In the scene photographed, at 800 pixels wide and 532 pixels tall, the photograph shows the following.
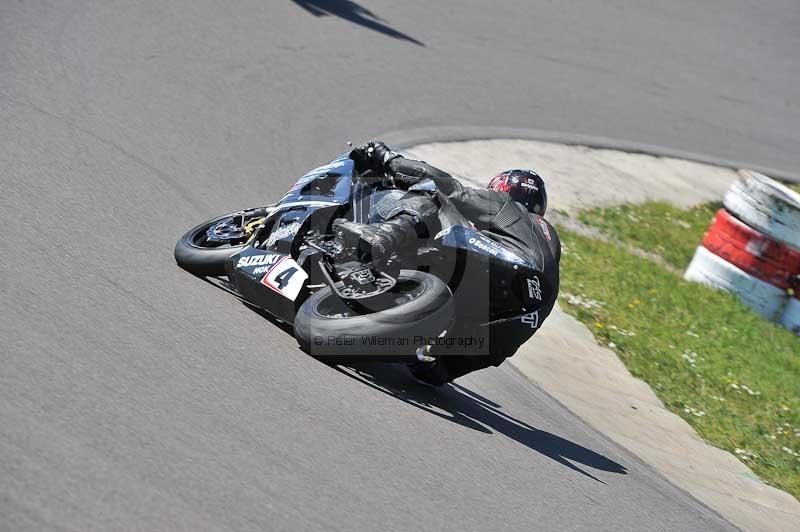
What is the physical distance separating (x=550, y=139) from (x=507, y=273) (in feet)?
23.8

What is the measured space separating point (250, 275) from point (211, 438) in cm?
200

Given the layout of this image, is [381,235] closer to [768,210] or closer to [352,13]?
[768,210]

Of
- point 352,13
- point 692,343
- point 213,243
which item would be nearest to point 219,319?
point 213,243

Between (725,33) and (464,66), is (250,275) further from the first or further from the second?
(725,33)

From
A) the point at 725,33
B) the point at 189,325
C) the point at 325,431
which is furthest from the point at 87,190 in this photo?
the point at 725,33

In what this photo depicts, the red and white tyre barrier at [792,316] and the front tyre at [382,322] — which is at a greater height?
the front tyre at [382,322]

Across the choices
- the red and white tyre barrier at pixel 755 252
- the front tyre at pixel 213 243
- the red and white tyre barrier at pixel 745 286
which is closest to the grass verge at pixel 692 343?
the red and white tyre barrier at pixel 745 286

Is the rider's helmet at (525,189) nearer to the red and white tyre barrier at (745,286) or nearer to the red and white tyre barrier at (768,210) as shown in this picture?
the red and white tyre barrier at (768,210)

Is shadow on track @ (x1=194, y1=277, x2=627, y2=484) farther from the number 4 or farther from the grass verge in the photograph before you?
the grass verge

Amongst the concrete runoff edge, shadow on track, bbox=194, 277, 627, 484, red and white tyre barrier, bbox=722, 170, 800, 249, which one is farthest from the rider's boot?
red and white tyre barrier, bbox=722, 170, 800, 249

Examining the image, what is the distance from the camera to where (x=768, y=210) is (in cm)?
995

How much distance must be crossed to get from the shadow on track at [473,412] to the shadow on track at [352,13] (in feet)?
24.7

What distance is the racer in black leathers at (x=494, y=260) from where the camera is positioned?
5402mm

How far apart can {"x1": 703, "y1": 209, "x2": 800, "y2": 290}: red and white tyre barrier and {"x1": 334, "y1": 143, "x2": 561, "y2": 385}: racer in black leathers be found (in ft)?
15.9
